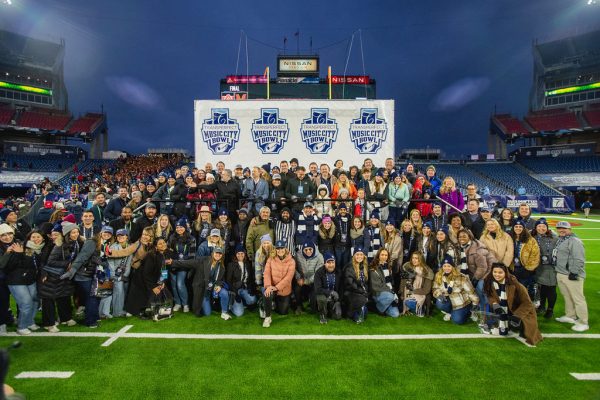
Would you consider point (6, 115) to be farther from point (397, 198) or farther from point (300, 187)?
point (397, 198)

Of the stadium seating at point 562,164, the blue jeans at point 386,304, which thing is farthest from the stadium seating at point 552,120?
the blue jeans at point 386,304

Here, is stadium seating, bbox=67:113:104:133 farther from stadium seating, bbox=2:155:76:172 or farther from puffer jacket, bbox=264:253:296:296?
puffer jacket, bbox=264:253:296:296

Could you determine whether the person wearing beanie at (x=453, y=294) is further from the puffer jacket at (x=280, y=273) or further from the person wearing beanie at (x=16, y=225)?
the person wearing beanie at (x=16, y=225)

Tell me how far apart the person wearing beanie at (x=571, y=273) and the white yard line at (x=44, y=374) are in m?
8.17

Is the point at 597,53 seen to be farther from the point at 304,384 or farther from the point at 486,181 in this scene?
the point at 304,384

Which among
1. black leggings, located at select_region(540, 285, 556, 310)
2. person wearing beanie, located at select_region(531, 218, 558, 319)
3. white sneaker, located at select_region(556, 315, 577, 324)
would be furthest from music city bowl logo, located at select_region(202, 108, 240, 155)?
white sneaker, located at select_region(556, 315, 577, 324)

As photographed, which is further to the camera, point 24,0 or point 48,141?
point 24,0

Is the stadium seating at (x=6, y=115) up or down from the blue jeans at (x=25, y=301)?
up

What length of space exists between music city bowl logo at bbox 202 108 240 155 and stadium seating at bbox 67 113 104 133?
44.7m

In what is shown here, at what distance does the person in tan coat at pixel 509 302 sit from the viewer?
204 inches

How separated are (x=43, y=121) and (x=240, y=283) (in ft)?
168

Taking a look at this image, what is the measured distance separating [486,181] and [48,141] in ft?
199

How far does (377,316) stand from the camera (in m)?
6.17

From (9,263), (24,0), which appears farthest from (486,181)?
(24,0)
